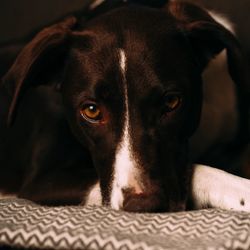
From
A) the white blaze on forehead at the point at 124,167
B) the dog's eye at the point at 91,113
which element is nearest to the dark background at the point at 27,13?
the dog's eye at the point at 91,113

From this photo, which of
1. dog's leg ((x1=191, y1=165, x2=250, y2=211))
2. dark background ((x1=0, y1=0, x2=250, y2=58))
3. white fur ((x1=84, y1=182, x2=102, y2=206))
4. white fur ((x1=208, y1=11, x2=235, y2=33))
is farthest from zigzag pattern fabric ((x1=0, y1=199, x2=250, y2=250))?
dark background ((x1=0, y1=0, x2=250, y2=58))

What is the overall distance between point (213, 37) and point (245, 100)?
44 cm

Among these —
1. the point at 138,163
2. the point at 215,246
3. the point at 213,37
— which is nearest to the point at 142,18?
the point at 213,37

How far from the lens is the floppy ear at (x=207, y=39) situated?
1.83 m

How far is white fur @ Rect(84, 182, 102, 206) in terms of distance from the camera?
72.6 inches

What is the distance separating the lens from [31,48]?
190cm

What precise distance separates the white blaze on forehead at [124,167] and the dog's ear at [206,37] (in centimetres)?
29

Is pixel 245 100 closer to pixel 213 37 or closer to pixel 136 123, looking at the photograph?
pixel 213 37

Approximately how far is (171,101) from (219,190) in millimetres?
293

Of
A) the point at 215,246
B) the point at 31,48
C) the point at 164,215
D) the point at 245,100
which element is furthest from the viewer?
the point at 245,100

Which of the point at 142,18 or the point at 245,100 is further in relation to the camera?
the point at 245,100

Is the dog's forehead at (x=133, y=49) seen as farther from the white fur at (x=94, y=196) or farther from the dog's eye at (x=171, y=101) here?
the white fur at (x=94, y=196)

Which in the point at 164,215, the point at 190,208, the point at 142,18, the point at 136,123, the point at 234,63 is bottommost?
the point at 190,208

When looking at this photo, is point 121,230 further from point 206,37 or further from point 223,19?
point 223,19
